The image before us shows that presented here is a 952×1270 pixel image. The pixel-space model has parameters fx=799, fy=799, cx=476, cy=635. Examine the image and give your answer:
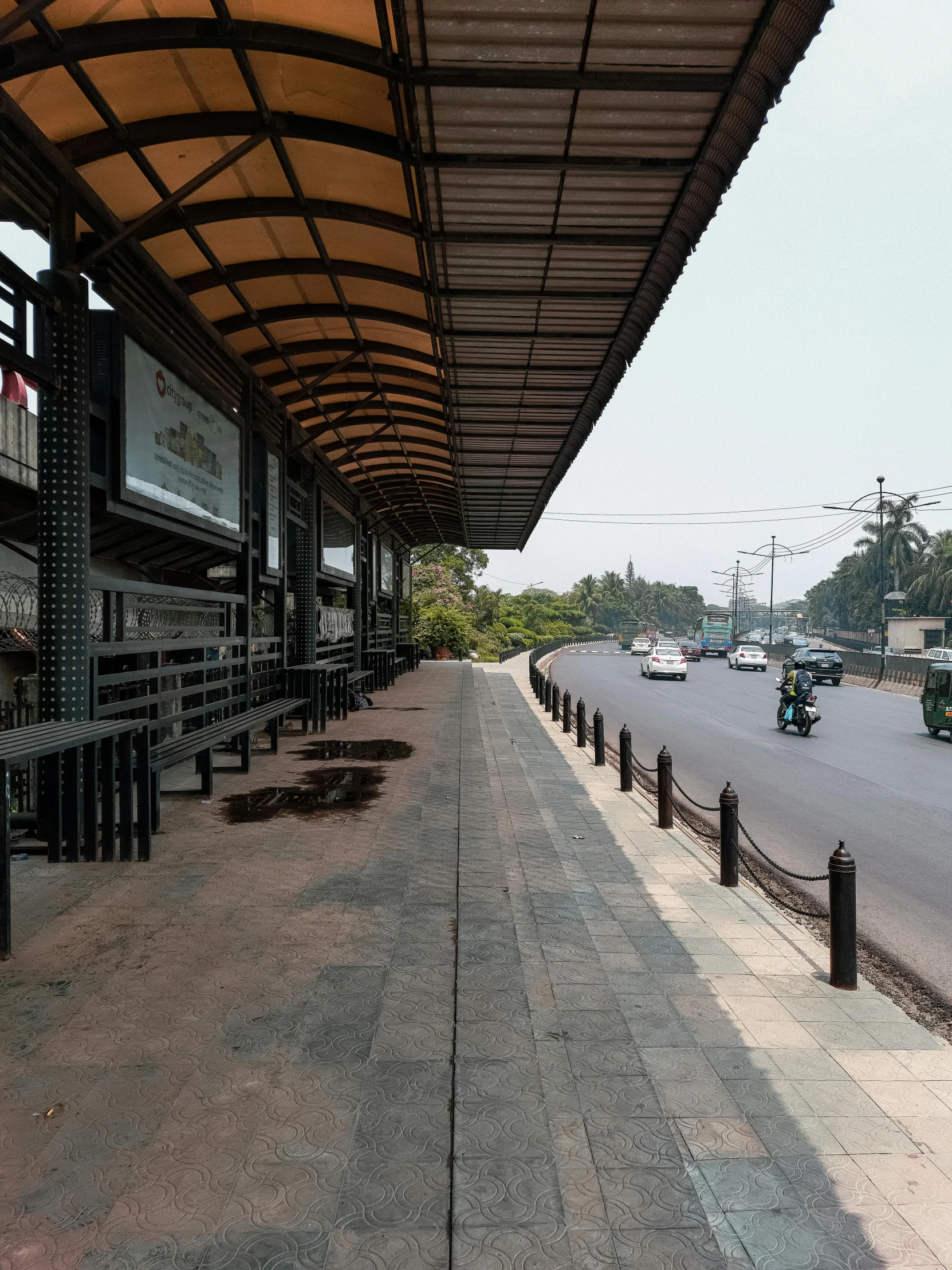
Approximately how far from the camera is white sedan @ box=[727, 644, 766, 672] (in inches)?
1581

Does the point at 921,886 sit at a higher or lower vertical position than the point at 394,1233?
lower

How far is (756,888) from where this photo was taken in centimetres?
675

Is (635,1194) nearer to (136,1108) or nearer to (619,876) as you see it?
(136,1108)

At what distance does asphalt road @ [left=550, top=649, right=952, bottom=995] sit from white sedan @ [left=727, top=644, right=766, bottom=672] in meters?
14.3

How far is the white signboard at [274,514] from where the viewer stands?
11375 mm

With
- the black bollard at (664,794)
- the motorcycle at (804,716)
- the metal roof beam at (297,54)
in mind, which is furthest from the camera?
the motorcycle at (804,716)

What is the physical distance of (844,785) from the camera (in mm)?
11406

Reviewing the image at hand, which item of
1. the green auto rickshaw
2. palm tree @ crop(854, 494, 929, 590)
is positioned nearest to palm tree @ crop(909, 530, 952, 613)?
palm tree @ crop(854, 494, 929, 590)

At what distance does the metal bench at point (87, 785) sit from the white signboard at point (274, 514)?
5630 mm

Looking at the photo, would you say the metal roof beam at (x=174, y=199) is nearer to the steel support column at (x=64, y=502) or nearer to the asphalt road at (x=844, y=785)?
the steel support column at (x=64, y=502)

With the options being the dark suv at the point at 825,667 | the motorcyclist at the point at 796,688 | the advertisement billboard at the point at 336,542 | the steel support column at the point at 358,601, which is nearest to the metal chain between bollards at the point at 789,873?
the motorcyclist at the point at 796,688

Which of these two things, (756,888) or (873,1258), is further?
(756,888)

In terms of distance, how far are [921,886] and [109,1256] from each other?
6.77 meters

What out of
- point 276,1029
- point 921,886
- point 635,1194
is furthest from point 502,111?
point 921,886
